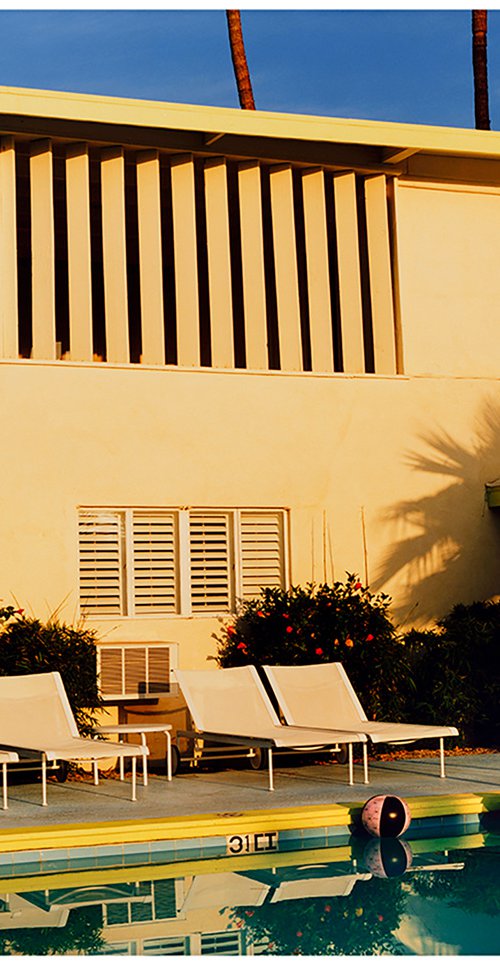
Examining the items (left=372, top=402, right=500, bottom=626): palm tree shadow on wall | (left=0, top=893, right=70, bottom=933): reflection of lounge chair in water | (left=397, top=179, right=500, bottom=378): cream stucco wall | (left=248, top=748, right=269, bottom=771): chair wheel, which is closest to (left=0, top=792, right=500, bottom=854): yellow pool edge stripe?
(left=0, top=893, right=70, bottom=933): reflection of lounge chair in water

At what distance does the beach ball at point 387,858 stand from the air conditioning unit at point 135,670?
414 centimetres

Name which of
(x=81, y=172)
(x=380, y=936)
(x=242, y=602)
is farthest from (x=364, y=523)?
(x=380, y=936)

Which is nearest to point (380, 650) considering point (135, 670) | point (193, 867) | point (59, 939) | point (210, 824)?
point (135, 670)

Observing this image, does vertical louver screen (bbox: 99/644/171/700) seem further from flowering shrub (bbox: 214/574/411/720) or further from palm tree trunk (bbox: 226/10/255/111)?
palm tree trunk (bbox: 226/10/255/111)

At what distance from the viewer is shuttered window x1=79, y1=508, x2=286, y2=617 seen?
533 inches

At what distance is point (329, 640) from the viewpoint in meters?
13.4

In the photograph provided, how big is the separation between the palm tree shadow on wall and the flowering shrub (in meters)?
0.79

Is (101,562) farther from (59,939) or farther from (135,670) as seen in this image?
(59,939)

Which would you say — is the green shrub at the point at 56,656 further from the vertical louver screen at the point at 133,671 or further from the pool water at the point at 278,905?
the pool water at the point at 278,905

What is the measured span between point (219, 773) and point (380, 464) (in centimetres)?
391

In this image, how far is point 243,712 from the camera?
12227 mm

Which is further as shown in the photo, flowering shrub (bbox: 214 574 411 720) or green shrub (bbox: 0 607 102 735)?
flowering shrub (bbox: 214 574 411 720)

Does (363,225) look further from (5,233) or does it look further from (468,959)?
(468,959)

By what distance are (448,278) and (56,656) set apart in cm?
637
